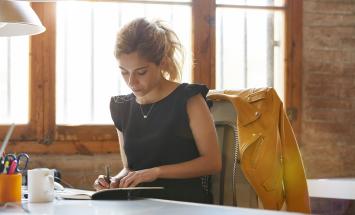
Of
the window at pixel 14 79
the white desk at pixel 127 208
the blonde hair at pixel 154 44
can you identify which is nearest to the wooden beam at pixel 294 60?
the blonde hair at pixel 154 44

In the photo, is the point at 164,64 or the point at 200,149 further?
the point at 164,64

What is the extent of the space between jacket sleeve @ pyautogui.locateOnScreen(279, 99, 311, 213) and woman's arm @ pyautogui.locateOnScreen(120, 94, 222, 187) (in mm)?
311

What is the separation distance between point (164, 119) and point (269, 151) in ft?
1.44

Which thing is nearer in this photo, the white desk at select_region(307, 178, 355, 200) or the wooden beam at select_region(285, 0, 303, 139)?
the white desk at select_region(307, 178, 355, 200)

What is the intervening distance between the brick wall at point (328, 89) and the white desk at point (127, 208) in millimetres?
2130

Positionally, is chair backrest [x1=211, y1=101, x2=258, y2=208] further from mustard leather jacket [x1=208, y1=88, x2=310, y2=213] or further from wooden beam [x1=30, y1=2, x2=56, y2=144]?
→ wooden beam [x1=30, y1=2, x2=56, y2=144]

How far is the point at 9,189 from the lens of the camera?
176 centimetres

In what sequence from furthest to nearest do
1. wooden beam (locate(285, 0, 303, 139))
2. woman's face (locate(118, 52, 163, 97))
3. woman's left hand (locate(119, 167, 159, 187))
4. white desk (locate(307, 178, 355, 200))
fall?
1. wooden beam (locate(285, 0, 303, 139))
2. white desk (locate(307, 178, 355, 200))
3. woman's face (locate(118, 52, 163, 97))
4. woman's left hand (locate(119, 167, 159, 187))

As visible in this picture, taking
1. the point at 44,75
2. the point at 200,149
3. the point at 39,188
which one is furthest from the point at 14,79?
the point at 39,188

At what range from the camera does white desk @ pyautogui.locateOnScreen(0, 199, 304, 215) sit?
4.66 feet

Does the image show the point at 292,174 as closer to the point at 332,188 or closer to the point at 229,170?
the point at 229,170

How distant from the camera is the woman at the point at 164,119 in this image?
2141mm

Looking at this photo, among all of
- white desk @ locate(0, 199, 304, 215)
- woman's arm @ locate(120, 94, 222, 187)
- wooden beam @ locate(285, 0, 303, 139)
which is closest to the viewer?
white desk @ locate(0, 199, 304, 215)

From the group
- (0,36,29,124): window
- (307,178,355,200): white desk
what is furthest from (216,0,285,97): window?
(0,36,29,124): window
